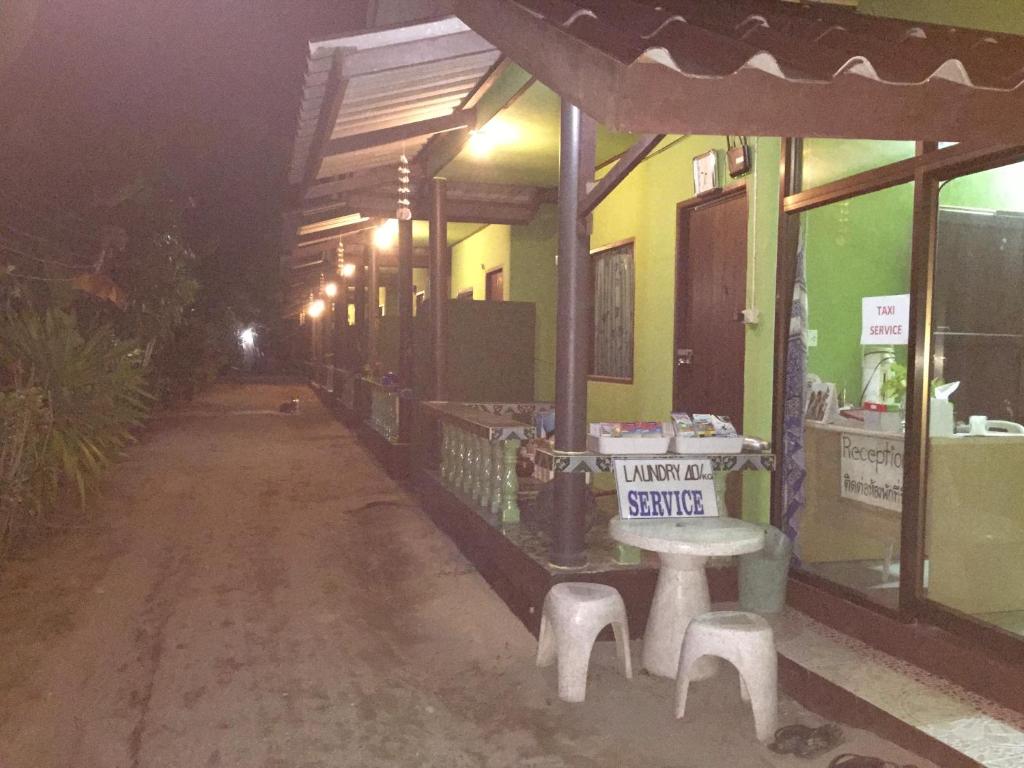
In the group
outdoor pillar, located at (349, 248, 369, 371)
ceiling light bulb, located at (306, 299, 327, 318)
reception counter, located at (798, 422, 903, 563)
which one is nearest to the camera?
reception counter, located at (798, 422, 903, 563)

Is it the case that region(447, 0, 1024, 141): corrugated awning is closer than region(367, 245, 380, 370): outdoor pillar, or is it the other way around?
region(447, 0, 1024, 141): corrugated awning

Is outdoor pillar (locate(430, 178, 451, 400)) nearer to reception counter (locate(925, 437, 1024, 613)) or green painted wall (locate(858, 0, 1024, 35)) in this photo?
green painted wall (locate(858, 0, 1024, 35))

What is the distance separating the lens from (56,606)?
211 inches

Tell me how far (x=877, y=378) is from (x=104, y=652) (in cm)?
496

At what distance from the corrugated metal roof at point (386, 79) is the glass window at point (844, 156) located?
2.42 metres

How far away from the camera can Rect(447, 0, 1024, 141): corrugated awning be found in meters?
2.66

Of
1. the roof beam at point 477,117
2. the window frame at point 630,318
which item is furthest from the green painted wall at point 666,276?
the roof beam at point 477,117

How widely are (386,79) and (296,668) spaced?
13.6 feet

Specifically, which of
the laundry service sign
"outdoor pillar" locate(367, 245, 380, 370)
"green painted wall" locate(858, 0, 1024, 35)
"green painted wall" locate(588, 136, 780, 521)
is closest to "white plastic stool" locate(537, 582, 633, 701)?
the laundry service sign

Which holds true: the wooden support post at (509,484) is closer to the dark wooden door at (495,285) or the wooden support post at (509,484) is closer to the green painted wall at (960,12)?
the green painted wall at (960,12)

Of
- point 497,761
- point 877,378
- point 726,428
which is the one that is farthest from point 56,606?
point 877,378

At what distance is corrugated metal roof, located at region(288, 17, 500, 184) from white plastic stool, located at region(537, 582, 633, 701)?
3664 millimetres

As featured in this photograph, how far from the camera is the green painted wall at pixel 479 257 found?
11766 mm

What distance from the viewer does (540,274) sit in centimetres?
1141
